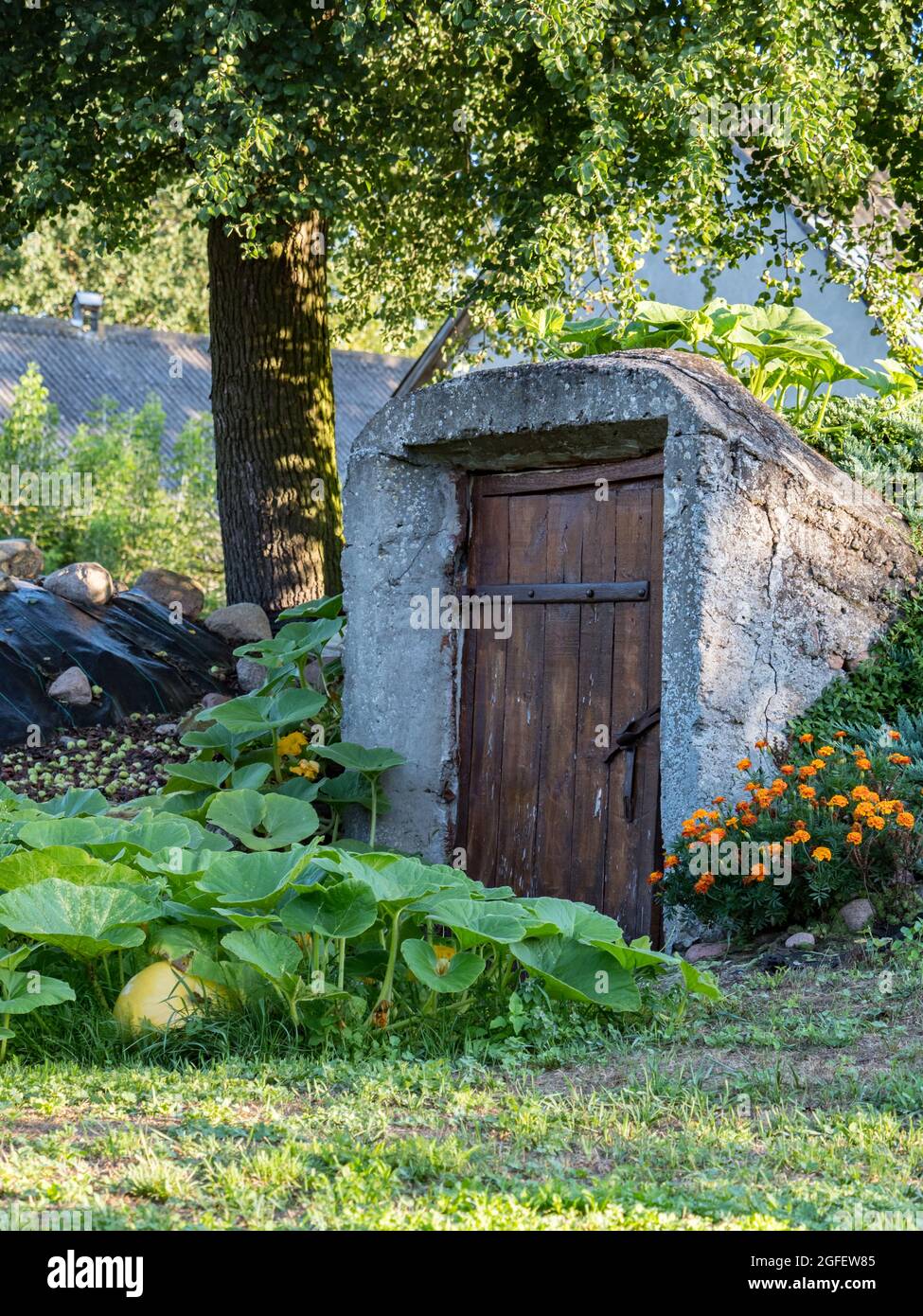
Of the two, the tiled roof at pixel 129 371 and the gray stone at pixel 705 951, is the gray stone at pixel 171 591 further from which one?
the tiled roof at pixel 129 371

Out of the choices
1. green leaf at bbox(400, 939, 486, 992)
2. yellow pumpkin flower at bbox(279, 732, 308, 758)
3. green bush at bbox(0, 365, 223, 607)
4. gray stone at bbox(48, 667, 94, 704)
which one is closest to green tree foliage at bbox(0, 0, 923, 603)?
gray stone at bbox(48, 667, 94, 704)

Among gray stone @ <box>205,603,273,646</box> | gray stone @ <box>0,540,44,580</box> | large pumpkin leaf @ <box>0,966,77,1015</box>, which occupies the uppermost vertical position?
gray stone @ <box>0,540,44,580</box>

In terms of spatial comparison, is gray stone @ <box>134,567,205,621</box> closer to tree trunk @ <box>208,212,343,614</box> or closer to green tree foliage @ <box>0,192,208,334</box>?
tree trunk @ <box>208,212,343,614</box>

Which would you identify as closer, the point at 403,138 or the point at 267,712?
the point at 267,712

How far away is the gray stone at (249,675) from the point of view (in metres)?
8.09

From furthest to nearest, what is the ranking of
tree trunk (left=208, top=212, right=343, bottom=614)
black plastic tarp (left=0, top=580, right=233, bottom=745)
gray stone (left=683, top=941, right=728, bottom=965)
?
tree trunk (left=208, top=212, right=343, bottom=614)
black plastic tarp (left=0, top=580, right=233, bottom=745)
gray stone (left=683, top=941, right=728, bottom=965)

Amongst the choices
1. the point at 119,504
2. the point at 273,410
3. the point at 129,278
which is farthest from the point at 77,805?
the point at 129,278

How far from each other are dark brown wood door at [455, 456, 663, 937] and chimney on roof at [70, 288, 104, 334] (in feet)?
69.9

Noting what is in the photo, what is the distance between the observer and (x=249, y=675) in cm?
812

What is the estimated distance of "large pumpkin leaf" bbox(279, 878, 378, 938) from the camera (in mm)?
3559

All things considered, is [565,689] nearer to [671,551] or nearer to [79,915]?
[671,551]

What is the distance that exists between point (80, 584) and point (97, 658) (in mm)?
555

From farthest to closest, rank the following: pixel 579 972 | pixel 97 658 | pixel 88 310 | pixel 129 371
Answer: pixel 88 310 → pixel 129 371 → pixel 97 658 → pixel 579 972

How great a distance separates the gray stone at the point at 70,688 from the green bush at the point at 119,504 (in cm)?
542
